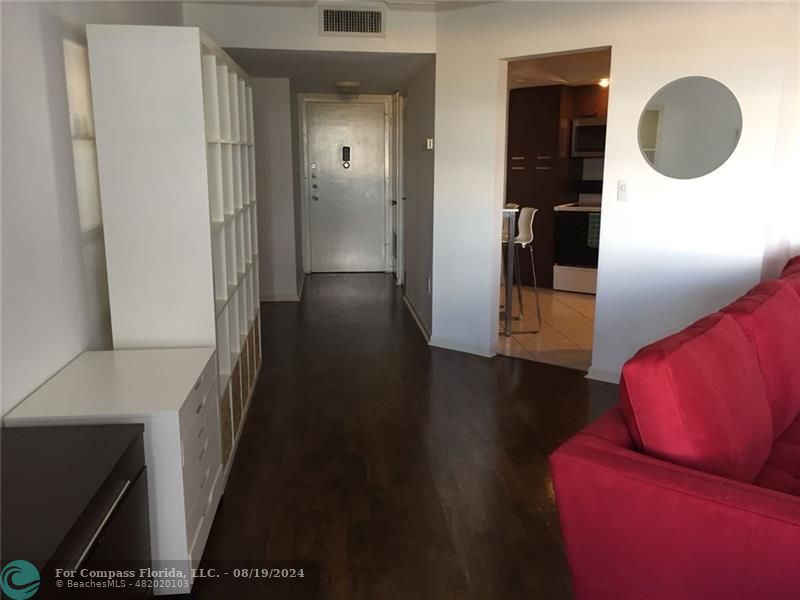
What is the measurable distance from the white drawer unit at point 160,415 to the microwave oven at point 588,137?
17.5 ft

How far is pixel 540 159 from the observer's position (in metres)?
6.98

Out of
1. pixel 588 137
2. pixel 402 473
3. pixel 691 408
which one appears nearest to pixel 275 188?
pixel 588 137

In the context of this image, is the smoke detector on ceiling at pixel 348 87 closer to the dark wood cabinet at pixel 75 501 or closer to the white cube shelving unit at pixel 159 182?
the white cube shelving unit at pixel 159 182

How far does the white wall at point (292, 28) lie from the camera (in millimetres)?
4371

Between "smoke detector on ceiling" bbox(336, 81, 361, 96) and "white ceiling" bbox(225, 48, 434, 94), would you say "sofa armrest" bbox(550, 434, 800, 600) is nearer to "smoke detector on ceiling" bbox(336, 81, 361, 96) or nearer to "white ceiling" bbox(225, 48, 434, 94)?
"white ceiling" bbox(225, 48, 434, 94)

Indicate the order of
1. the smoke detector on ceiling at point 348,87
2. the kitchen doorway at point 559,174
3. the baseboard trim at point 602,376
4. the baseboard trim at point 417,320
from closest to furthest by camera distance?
the baseboard trim at point 602,376
the baseboard trim at point 417,320
the smoke detector on ceiling at point 348,87
the kitchen doorway at point 559,174

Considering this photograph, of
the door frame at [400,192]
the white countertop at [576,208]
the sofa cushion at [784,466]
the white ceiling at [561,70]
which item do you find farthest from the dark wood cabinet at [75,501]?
the white countertop at [576,208]

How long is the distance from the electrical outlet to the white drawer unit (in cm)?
261

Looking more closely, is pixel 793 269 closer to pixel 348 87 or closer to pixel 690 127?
pixel 690 127

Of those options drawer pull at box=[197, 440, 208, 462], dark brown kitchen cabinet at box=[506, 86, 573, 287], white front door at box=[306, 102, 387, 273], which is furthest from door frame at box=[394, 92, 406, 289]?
drawer pull at box=[197, 440, 208, 462]

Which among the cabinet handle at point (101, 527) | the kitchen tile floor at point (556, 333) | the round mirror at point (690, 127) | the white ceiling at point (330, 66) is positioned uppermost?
the white ceiling at point (330, 66)

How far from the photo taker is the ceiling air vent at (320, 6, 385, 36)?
14.5ft

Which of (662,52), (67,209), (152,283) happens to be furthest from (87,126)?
(662,52)

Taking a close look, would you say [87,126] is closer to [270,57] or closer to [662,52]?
[270,57]
